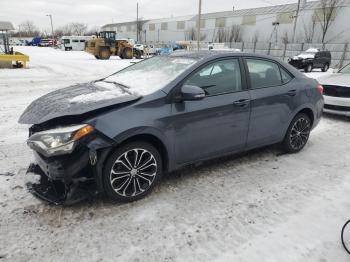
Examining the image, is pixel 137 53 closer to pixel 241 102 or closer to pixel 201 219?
pixel 241 102

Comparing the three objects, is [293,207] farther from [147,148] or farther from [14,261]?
[14,261]

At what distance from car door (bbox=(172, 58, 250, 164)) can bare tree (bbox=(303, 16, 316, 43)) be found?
44564 millimetres

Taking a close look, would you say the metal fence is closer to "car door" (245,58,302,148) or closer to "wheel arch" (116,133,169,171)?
"car door" (245,58,302,148)

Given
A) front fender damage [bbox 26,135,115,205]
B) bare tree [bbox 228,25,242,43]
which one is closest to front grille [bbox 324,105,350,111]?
front fender damage [bbox 26,135,115,205]

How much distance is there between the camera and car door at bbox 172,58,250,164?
11.4 ft

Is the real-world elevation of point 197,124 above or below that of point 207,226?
above

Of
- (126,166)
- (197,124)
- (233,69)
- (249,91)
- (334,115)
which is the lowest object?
(334,115)

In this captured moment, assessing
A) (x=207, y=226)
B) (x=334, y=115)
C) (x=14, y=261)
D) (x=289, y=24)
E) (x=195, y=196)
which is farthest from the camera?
(x=289, y=24)

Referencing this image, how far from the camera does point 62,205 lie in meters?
3.18

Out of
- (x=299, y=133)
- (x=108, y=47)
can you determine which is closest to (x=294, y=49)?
(x=108, y=47)

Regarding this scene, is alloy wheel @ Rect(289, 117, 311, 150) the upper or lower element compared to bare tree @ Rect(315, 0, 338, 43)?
lower

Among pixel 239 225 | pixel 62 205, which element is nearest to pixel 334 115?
pixel 239 225

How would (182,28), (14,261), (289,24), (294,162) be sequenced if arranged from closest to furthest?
(14,261) < (294,162) < (289,24) < (182,28)

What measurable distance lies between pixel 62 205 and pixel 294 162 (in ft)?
10.7
